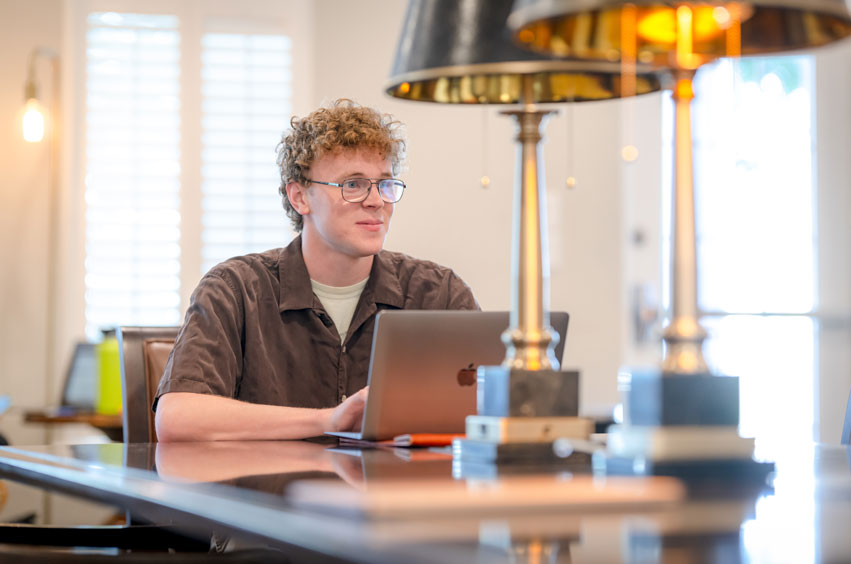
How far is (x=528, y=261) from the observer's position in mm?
1287

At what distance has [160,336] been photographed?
7.25 feet

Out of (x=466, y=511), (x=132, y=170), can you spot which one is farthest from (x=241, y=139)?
(x=466, y=511)

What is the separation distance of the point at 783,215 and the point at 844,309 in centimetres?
45

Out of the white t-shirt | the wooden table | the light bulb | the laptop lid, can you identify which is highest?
the light bulb

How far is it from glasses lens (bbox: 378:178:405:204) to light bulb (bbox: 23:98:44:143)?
6.67ft

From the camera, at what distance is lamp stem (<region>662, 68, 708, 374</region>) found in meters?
1.08

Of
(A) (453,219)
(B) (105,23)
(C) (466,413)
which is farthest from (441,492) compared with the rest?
(B) (105,23)

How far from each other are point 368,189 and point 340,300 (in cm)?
24

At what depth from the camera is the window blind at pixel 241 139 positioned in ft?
13.8

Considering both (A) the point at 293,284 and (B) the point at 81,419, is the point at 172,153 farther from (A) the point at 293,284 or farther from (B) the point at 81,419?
(A) the point at 293,284

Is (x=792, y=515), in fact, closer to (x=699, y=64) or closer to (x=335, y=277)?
(x=699, y=64)

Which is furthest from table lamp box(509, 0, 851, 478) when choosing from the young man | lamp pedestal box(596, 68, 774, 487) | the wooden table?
the wooden table

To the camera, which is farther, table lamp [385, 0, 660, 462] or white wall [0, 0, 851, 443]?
white wall [0, 0, 851, 443]

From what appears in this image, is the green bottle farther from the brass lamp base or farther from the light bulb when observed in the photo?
the brass lamp base
